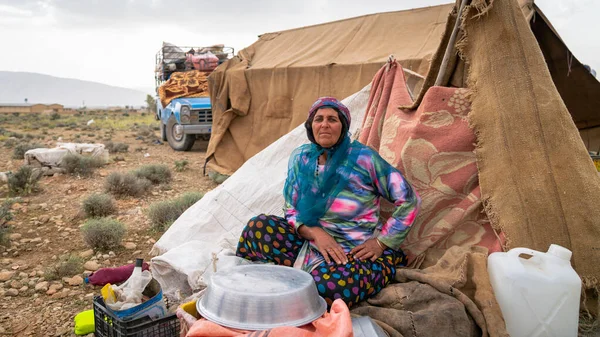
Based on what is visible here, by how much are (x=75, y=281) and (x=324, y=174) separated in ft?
7.79

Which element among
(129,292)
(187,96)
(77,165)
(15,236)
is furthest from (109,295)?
(187,96)

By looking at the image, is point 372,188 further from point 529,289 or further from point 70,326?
point 70,326

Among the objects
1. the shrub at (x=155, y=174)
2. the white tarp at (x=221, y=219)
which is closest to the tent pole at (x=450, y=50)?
the white tarp at (x=221, y=219)

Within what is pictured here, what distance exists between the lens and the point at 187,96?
1138 cm

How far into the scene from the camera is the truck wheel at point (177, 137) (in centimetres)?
1162

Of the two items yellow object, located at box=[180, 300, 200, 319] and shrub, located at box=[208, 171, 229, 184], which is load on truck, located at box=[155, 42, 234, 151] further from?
yellow object, located at box=[180, 300, 200, 319]

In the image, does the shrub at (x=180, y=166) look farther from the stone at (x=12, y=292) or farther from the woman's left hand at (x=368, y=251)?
the woman's left hand at (x=368, y=251)

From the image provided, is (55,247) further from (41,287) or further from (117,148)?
(117,148)

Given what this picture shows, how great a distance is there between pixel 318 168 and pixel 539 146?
1.23 metres

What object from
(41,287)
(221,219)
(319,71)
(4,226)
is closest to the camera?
(41,287)

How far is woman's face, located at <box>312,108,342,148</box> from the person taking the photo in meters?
2.64

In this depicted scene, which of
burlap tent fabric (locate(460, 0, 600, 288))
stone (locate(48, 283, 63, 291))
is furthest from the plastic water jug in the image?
stone (locate(48, 283, 63, 291))

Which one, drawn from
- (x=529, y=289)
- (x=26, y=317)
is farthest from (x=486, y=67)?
(x=26, y=317)

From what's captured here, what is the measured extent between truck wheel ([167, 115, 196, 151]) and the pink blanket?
9092 mm
